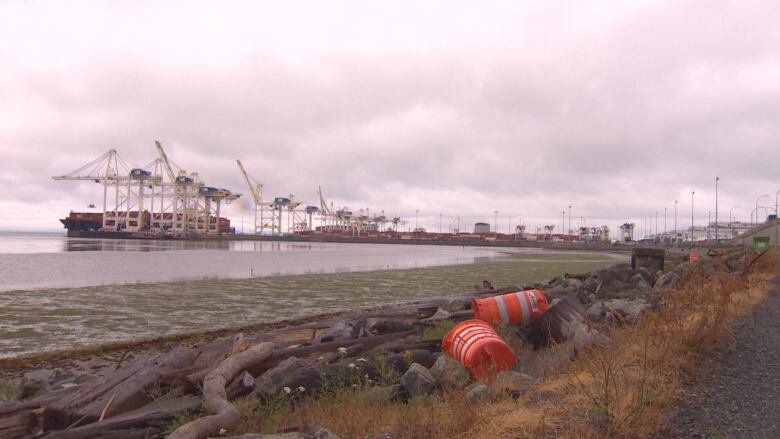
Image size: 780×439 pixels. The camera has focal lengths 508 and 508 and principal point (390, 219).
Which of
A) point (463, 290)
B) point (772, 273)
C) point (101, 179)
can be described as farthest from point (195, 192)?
point (772, 273)

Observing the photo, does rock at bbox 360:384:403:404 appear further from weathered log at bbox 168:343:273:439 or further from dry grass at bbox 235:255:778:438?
weathered log at bbox 168:343:273:439

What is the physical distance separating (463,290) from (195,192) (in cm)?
14813

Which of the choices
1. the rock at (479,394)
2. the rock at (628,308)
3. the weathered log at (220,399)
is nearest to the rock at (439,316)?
the rock at (628,308)

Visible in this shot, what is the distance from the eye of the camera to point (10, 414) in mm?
6980

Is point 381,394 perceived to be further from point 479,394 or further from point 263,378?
point 263,378

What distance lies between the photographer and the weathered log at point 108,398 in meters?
6.59

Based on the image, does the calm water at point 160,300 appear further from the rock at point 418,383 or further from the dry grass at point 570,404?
the rock at point 418,383

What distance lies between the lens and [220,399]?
20.9 ft

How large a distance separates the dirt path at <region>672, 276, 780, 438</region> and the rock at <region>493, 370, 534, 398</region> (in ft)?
5.25

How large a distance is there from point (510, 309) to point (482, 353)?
3473 mm

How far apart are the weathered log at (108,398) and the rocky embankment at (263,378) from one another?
1cm

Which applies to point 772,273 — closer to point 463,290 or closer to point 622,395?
point 463,290

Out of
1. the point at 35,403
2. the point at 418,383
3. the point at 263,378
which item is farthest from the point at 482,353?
the point at 35,403

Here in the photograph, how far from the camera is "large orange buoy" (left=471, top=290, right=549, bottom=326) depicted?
10477mm
